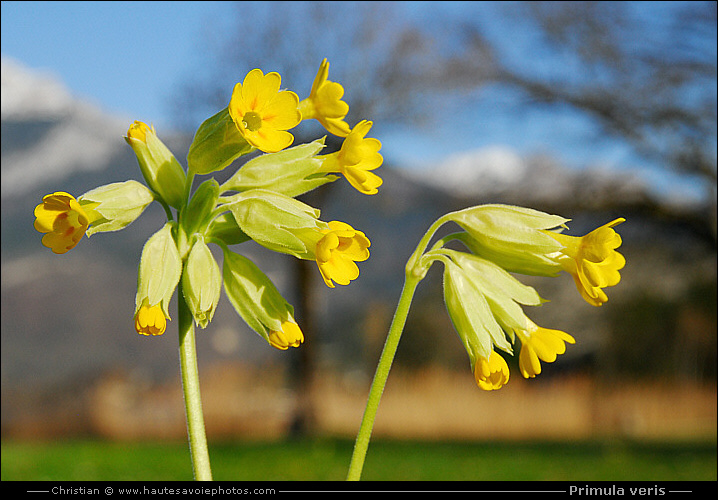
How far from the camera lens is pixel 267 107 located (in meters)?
0.75

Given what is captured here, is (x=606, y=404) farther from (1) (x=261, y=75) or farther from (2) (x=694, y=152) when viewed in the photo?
(1) (x=261, y=75)

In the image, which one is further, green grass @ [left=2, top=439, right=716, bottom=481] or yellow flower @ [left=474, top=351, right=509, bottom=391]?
green grass @ [left=2, top=439, right=716, bottom=481]

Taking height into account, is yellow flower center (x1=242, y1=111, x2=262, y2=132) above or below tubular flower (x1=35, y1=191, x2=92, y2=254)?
above

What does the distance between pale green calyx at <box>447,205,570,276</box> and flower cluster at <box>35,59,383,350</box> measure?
5.2 inches

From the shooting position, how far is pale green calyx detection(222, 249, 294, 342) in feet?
2.52

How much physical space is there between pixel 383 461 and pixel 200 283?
4.69 meters

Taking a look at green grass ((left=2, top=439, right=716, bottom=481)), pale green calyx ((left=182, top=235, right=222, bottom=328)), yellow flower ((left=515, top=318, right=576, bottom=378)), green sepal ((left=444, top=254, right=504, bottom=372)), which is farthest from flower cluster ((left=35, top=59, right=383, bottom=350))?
green grass ((left=2, top=439, right=716, bottom=481))

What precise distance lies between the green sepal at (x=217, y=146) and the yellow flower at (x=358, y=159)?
0.11 meters

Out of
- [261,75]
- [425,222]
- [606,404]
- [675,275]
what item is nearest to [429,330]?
[425,222]

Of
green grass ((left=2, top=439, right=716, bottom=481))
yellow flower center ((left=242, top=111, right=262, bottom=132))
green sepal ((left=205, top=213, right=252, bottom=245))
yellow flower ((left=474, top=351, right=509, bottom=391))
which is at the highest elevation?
green grass ((left=2, top=439, right=716, bottom=481))

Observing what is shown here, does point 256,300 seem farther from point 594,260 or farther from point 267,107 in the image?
point 594,260

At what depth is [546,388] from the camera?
659 centimetres

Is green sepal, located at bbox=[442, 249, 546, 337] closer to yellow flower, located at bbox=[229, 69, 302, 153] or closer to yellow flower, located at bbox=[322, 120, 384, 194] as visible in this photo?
yellow flower, located at bbox=[322, 120, 384, 194]

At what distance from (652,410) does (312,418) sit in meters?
3.26
